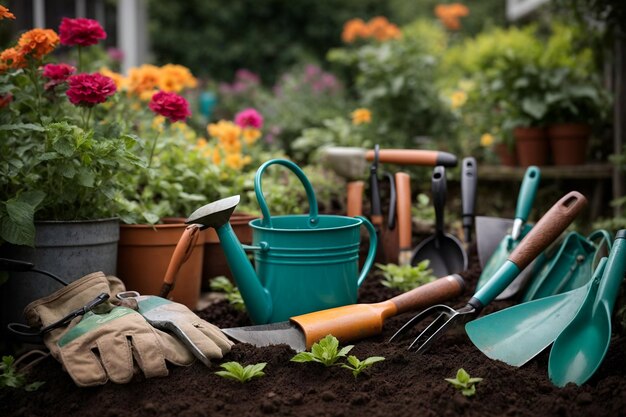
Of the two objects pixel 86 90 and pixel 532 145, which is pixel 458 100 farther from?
pixel 86 90

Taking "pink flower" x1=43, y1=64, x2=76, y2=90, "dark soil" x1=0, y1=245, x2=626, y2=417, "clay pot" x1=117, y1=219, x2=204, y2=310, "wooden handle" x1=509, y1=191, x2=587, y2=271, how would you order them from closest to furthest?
1. "dark soil" x1=0, y1=245, x2=626, y2=417
2. "wooden handle" x1=509, y1=191, x2=587, y2=271
3. "pink flower" x1=43, y1=64, x2=76, y2=90
4. "clay pot" x1=117, y1=219, x2=204, y2=310

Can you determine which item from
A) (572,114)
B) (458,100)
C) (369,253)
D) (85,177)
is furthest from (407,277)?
(458,100)

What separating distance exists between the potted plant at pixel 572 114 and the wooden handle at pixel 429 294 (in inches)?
86.5

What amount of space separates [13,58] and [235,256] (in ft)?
3.31

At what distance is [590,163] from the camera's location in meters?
4.44

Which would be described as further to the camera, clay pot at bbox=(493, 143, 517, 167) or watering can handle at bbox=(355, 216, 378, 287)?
clay pot at bbox=(493, 143, 517, 167)

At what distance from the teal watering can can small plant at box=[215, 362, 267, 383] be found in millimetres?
460

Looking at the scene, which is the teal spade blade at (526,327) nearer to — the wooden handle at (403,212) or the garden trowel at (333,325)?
the garden trowel at (333,325)

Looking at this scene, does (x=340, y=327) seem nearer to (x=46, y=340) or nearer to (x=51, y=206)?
(x=46, y=340)

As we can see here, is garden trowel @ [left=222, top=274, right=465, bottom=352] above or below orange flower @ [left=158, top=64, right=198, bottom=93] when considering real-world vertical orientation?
below

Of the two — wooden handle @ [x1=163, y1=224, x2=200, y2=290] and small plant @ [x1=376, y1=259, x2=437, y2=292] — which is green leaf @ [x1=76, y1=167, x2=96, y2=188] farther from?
small plant @ [x1=376, y1=259, x2=437, y2=292]

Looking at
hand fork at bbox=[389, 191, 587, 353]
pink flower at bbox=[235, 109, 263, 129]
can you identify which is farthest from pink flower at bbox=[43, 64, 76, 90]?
hand fork at bbox=[389, 191, 587, 353]

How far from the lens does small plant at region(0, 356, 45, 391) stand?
1.86 metres

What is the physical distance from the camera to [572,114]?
4188 millimetres
